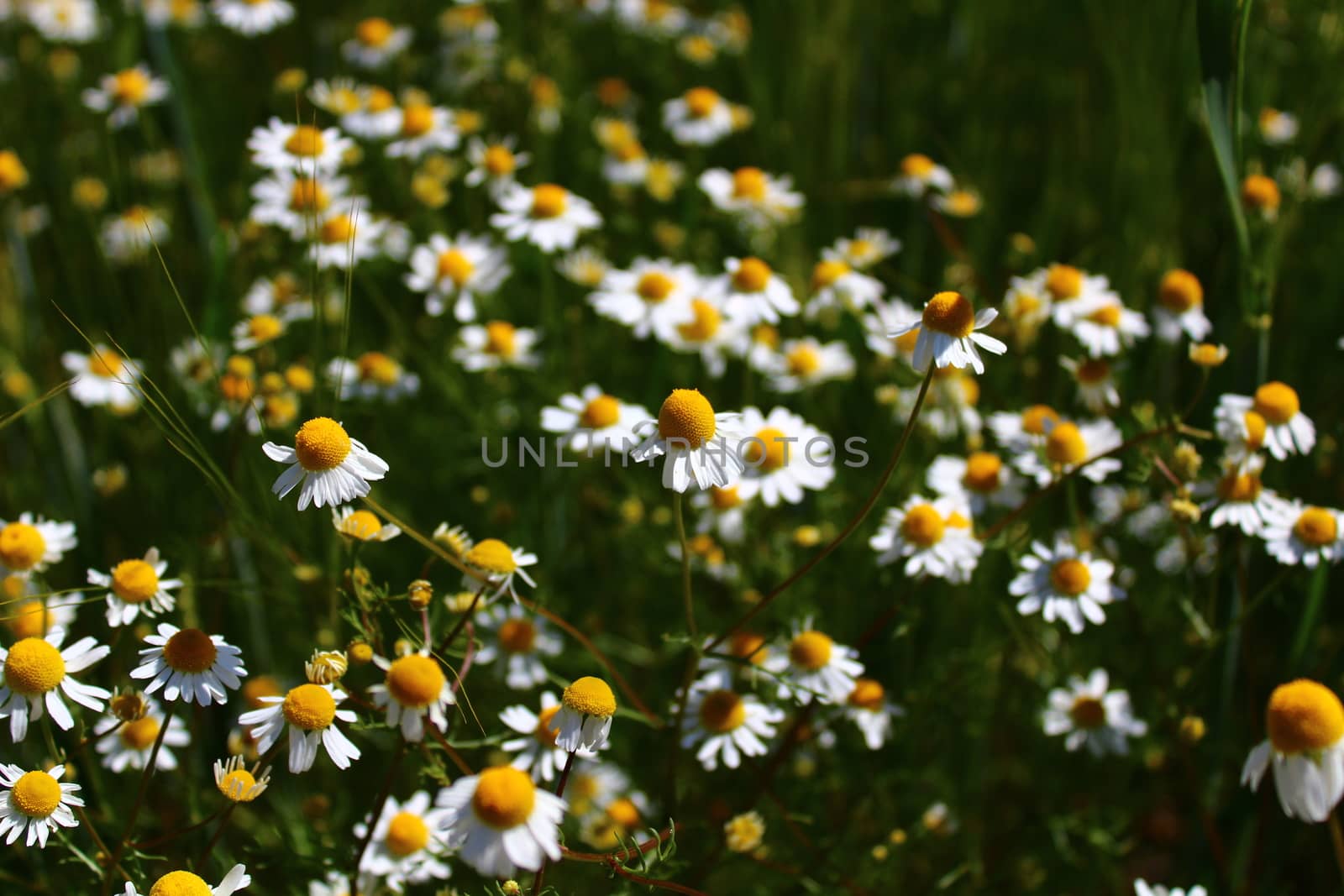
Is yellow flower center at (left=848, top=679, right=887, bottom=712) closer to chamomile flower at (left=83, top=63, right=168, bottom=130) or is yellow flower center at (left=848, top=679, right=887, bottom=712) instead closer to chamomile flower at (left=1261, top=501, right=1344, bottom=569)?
chamomile flower at (left=1261, top=501, right=1344, bottom=569)

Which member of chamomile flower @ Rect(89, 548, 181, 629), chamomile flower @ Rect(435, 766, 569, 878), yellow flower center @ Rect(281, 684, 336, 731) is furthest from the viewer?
chamomile flower @ Rect(89, 548, 181, 629)

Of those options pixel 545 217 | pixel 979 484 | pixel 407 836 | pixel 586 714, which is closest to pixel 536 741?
pixel 407 836

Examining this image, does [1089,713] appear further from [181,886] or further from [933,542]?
[181,886]

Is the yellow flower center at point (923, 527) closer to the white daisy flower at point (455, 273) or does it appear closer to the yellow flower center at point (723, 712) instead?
the yellow flower center at point (723, 712)

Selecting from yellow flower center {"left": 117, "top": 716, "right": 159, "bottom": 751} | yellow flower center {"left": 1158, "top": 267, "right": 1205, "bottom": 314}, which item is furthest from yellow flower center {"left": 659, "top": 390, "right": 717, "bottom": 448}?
yellow flower center {"left": 1158, "top": 267, "right": 1205, "bottom": 314}

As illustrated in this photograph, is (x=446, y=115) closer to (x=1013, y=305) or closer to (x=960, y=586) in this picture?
(x=1013, y=305)

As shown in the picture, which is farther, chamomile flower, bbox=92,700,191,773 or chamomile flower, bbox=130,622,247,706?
chamomile flower, bbox=92,700,191,773
